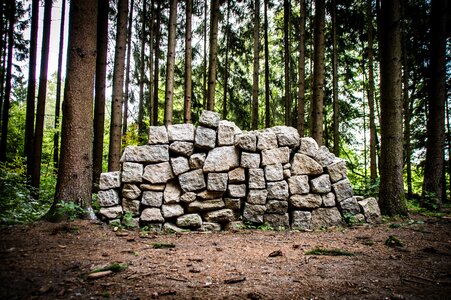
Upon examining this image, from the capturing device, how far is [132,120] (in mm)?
12930

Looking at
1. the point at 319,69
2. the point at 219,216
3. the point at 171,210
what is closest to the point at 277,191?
the point at 219,216

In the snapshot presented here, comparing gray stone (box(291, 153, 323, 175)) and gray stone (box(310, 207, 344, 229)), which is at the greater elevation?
gray stone (box(291, 153, 323, 175))

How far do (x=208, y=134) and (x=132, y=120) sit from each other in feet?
30.0

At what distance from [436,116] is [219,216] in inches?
254

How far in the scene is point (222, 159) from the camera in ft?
16.6

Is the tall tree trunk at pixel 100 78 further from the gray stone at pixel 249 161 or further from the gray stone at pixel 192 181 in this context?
the gray stone at pixel 249 161

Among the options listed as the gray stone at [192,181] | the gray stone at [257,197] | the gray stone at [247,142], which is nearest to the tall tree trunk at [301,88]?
the gray stone at [247,142]

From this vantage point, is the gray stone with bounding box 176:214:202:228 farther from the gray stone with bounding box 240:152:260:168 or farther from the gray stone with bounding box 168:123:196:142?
the gray stone with bounding box 168:123:196:142

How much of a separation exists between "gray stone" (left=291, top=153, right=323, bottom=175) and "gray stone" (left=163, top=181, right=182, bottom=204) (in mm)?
2444

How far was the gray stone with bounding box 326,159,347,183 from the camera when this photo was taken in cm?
521

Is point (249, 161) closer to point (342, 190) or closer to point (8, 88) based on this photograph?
point (342, 190)

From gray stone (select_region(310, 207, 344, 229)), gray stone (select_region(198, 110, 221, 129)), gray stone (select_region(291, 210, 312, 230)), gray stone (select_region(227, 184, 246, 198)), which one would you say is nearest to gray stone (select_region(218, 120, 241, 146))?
gray stone (select_region(198, 110, 221, 129))

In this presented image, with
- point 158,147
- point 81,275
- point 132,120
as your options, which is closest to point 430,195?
point 158,147

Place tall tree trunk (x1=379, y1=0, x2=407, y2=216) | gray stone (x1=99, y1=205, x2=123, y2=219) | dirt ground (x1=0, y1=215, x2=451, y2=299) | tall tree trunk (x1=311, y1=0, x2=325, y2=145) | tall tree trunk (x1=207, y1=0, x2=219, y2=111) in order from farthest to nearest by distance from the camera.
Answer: tall tree trunk (x1=207, y1=0, x2=219, y2=111)
tall tree trunk (x1=311, y1=0, x2=325, y2=145)
tall tree trunk (x1=379, y1=0, x2=407, y2=216)
gray stone (x1=99, y1=205, x2=123, y2=219)
dirt ground (x1=0, y1=215, x2=451, y2=299)
